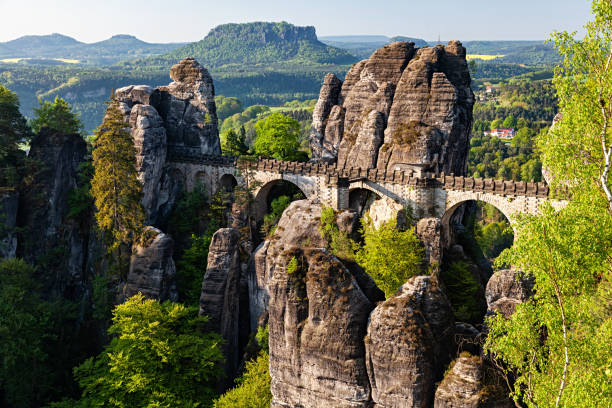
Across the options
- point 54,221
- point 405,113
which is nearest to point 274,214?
point 405,113

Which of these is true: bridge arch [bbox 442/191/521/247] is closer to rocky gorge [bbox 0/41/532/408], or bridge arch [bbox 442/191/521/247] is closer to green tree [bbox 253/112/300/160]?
rocky gorge [bbox 0/41/532/408]

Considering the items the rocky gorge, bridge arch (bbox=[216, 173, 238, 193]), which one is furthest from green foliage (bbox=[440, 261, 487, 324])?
bridge arch (bbox=[216, 173, 238, 193])

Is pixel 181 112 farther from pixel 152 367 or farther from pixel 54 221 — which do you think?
pixel 152 367

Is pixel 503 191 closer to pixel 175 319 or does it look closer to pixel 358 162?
pixel 358 162

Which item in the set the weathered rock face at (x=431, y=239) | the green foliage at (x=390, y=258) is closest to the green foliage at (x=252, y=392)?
the green foliage at (x=390, y=258)

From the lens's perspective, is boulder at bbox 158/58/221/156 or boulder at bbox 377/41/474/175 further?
boulder at bbox 158/58/221/156
